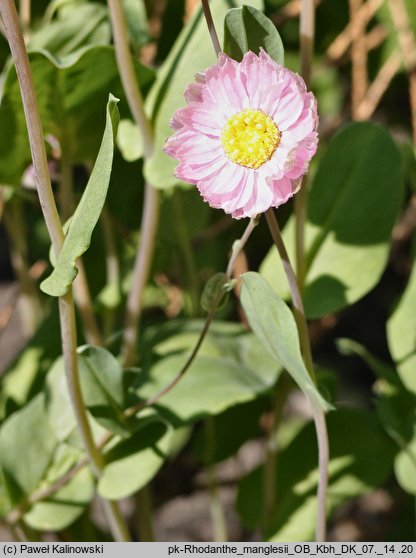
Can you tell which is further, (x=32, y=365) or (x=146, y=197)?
(x=32, y=365)

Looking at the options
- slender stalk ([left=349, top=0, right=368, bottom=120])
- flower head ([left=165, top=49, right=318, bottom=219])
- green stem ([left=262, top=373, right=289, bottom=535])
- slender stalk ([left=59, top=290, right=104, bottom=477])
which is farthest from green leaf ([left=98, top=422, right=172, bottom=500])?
slender stalk ([left=349, top=0, right=368, bottom=120])

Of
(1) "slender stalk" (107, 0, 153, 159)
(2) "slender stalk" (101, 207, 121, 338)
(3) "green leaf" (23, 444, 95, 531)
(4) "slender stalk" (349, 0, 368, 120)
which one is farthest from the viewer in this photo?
(4) "slender stalk" (349, 0, 368, 120)

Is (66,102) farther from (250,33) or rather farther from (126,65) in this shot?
(250,33)

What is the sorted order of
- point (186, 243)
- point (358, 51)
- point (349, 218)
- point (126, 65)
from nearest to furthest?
point (126, 65), point (349, 218), point (186, 243), point (358, 51)

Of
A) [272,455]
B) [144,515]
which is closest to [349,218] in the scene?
[272,455]

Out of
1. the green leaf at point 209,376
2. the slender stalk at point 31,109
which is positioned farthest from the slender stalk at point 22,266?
the slender stalk at point 31,109

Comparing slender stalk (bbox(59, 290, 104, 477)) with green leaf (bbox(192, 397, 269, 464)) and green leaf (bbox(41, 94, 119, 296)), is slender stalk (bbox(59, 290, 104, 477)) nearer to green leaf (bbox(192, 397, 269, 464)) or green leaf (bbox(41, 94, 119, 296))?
green leaf (bbox(41, 94, 119, 296))

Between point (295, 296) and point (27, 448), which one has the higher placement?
point (295, 296)
